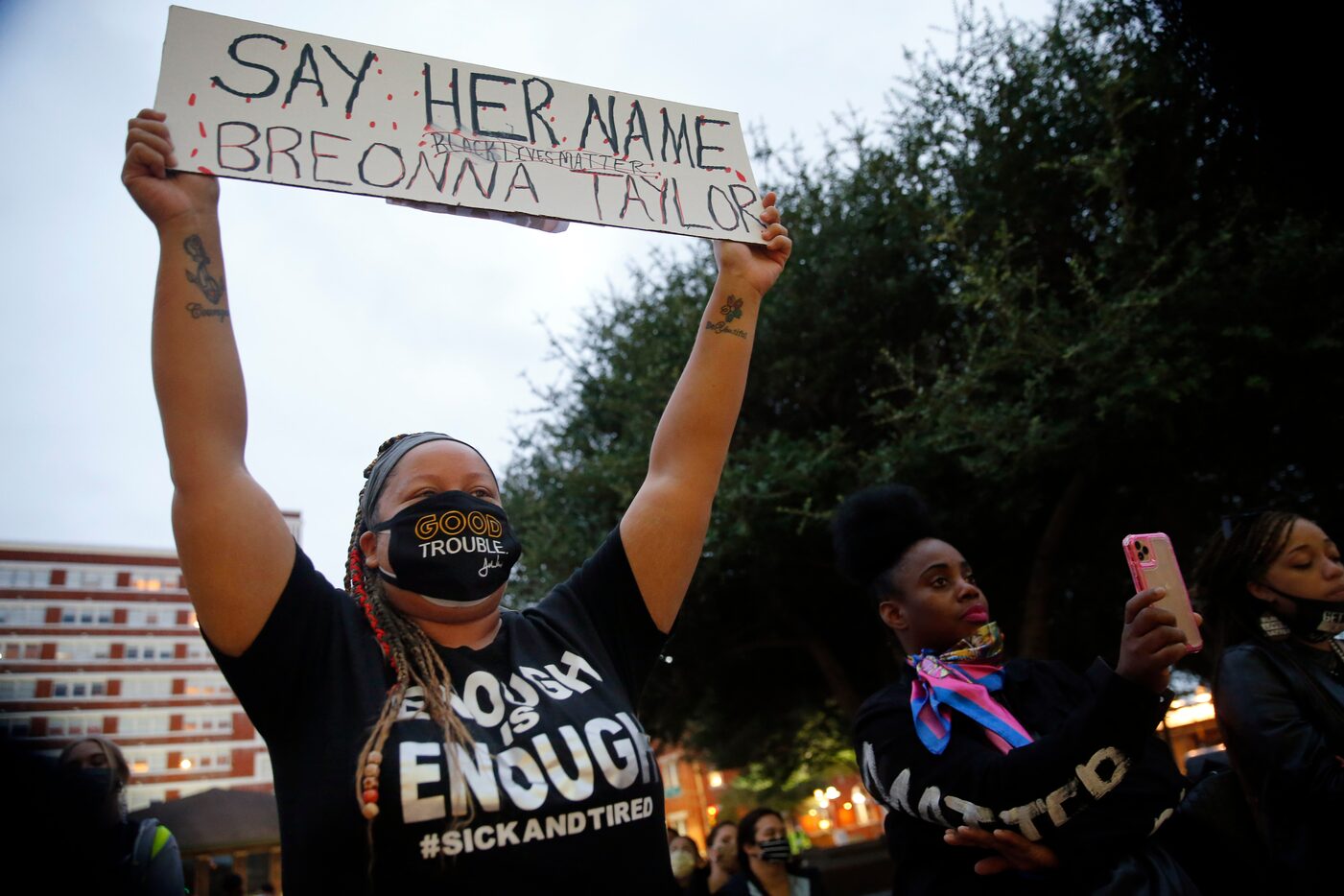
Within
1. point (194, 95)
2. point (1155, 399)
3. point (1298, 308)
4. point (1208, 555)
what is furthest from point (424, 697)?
point (1298, 308)

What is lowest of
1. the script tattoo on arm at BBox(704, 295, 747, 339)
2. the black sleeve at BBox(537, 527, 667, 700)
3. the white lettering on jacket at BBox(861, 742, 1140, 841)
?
the white lettering on jacket at BBox(861, 742, 1140, 841)

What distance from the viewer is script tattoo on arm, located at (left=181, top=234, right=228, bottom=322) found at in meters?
1.67

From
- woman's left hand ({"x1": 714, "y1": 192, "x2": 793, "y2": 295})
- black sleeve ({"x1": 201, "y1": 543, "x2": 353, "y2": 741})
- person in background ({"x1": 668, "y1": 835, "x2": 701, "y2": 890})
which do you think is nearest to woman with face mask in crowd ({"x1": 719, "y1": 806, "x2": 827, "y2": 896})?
person in background ({"x1": 668, "y1": 835, "x2": 701, "y2": 890})

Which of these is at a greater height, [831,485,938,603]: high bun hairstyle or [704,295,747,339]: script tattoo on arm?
[704,295,747,339]: script tattoo on arm

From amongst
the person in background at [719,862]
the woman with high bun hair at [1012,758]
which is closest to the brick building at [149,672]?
the person in background at [719,862]

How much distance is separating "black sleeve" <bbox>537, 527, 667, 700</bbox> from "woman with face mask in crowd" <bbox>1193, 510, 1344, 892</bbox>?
1806 millimetres

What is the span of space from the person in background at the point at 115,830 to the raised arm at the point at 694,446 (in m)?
1.10

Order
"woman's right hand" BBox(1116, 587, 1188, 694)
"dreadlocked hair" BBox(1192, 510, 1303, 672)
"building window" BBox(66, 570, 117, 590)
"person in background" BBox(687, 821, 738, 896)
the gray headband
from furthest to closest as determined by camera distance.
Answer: "building window" BBox(66, 570, 117, 590), "person in background" BBox(687, 821, 738, 896), "dreadlocked hair" BBox(1192, 510, 1303, 672), the gray headband, "woman's right hand" BBox(1116, 587, 1188, 694)

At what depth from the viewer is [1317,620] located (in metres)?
2.78

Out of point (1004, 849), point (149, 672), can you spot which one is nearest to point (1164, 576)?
point (1004, 849)

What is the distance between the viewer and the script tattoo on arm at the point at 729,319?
7.77 feet

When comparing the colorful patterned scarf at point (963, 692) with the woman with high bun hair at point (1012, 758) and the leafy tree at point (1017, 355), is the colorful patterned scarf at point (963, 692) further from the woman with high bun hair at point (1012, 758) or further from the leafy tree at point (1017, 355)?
the leafy tree at point (1017, 355)

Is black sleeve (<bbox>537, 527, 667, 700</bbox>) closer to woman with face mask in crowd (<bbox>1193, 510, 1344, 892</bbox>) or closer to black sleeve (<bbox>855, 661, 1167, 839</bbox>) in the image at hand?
black sleeve (<bbox>855, 661, 1167, 839</bbox>)

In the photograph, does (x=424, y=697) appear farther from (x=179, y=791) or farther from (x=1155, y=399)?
(x=179, y=791)
